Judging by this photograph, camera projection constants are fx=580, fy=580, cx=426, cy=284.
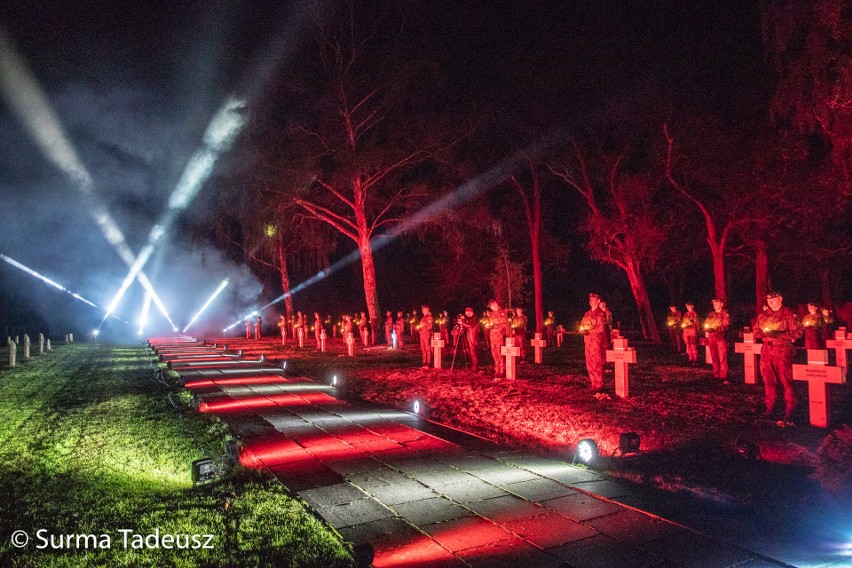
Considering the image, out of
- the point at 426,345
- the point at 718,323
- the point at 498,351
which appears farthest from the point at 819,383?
the point at 426,345

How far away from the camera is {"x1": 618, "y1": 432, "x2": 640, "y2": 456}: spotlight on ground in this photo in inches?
274

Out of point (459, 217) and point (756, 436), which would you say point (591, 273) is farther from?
point (756, 436)

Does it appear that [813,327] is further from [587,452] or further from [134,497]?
[134,497]

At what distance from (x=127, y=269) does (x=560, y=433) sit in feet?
161

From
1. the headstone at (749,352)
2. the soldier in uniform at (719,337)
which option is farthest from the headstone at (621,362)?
the soldier in uniform at (719,337)

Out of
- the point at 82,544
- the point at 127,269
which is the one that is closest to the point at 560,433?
the point at 82,544

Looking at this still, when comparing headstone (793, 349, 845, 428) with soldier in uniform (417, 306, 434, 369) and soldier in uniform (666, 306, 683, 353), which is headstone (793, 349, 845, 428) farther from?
soldier in uniform (666, 306, 683, 353)

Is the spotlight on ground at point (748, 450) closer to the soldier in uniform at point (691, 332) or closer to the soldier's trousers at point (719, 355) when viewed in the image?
the soldier's trousers at point (719, 355)

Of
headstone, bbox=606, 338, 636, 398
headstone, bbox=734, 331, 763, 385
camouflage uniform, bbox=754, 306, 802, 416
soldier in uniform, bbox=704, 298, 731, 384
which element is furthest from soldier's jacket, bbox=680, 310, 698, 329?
camouflage uniform, bbox=754, 306, 802, 416

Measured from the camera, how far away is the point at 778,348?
9.31 meters

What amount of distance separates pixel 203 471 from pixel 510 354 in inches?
375

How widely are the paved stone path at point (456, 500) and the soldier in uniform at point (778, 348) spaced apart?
4.73m

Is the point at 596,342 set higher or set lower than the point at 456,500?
higher

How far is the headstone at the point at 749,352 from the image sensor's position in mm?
12766
